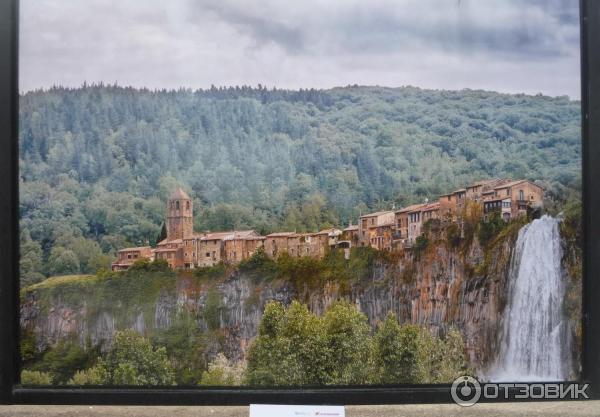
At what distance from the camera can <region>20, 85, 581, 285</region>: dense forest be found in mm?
5184

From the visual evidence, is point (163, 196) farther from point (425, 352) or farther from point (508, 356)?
point (508, 356)

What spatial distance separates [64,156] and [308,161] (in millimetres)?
1543

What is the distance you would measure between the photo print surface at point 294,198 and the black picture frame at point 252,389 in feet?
0.20

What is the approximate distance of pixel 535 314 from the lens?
204 inches

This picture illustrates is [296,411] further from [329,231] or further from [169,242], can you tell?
[169,242]

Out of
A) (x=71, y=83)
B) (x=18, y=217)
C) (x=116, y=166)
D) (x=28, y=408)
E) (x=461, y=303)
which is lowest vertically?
(x=28, y=408)

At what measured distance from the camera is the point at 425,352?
5.20 meters

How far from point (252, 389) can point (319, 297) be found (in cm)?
71

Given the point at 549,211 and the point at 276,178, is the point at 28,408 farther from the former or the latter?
the point at 549,211

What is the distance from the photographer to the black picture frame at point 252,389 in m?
5.09

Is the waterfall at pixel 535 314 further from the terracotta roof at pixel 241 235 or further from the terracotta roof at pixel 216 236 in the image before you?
the terracotta roof at pixel 216 236

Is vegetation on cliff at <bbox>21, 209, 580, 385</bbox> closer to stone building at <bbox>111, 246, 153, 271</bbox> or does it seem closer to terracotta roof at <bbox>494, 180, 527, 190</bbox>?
stone building at <bbox>111, 246, 153, 271</bbox>

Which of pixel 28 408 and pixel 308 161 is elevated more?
pixel 308 161

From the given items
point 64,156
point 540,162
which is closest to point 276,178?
point 64,156
